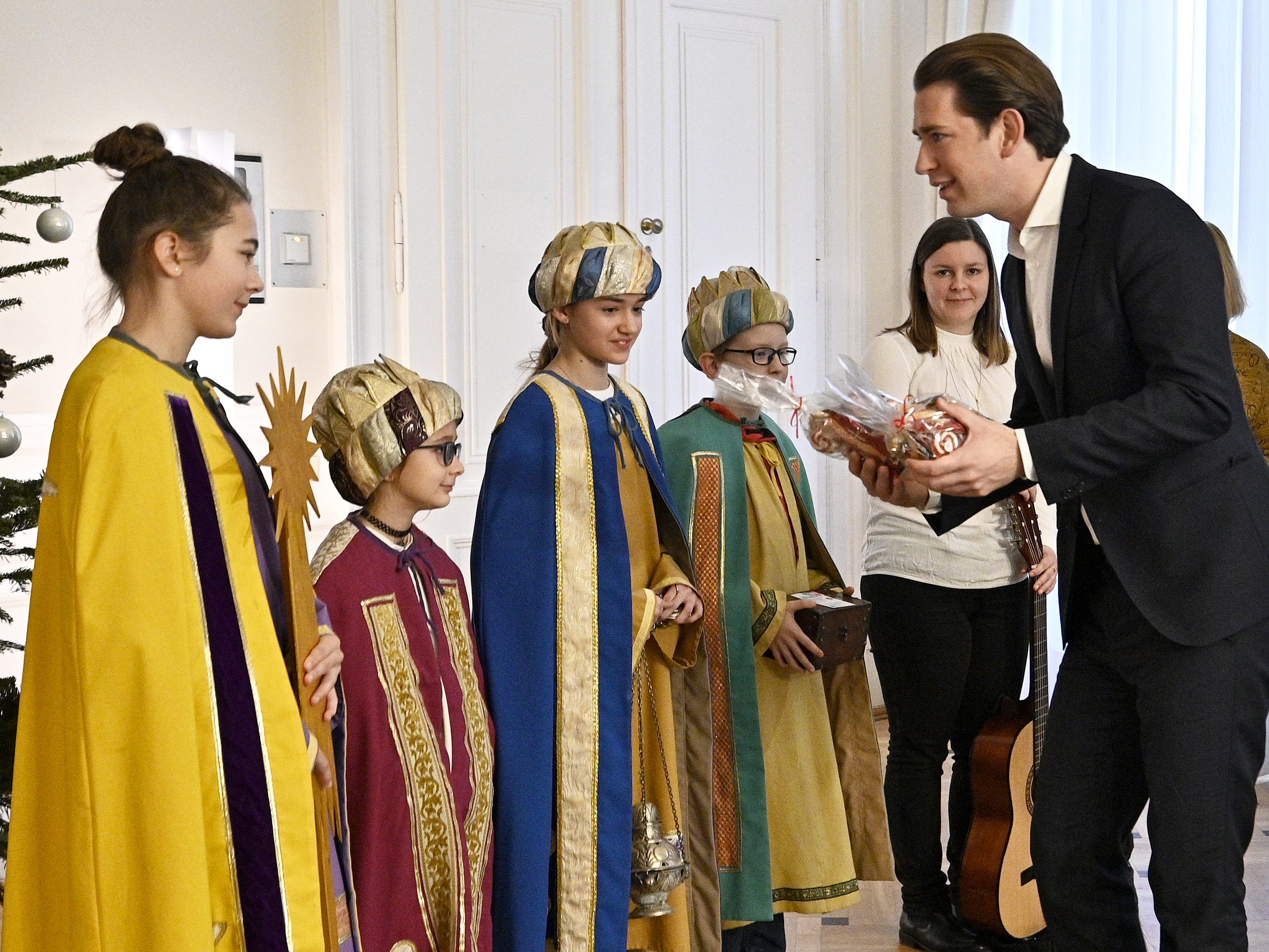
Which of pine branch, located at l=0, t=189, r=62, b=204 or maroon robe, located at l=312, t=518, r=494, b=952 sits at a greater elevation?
pine branch, located at l=0, t=189, r=62, b=204

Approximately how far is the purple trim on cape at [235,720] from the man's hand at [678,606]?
3.10ft

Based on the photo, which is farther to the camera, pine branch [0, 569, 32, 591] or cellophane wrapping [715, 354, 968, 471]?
pine branch [0, 569, 32, 591]

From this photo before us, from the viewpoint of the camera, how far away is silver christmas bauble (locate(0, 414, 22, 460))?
216 cm

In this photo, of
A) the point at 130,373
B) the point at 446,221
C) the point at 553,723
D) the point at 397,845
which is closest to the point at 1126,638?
the point at 553,723

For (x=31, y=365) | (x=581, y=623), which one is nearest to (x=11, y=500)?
(x=31, y=365)

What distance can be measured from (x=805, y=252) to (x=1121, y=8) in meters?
1.43

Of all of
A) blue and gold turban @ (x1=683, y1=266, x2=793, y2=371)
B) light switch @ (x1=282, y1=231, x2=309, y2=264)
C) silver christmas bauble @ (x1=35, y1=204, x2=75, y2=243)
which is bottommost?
blue and gold turban @ (x1=683, y1=266, x2=793, y2=371)

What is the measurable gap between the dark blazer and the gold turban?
101 cm

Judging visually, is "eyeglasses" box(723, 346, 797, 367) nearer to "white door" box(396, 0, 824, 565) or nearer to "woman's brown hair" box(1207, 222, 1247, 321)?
"woman's brown hair" box(1207, 222, 1247, 321)

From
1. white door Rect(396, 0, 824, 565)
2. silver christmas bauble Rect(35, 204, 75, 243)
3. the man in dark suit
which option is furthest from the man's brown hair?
white door Rect(396, 0, 824, 565)

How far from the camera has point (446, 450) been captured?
7.29 feet

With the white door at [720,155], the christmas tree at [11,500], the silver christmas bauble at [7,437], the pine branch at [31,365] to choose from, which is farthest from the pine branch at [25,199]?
the white door at [720,155]

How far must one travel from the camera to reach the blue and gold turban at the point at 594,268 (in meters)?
2.45

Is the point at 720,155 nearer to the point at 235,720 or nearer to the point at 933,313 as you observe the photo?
the point at 933,313
